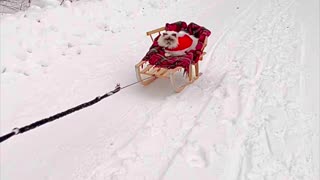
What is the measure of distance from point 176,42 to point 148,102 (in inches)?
32.2

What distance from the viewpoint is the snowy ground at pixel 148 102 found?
3311 millimetres

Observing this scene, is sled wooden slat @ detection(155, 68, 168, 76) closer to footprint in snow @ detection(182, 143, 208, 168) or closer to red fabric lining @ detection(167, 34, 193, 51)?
red fabric lining @ detection(167, 34, 193, 51)

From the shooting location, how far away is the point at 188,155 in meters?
3.40

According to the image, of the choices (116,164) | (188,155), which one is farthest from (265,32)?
(116,164)

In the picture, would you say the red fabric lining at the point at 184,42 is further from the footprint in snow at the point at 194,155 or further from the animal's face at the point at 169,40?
the footprint in snow at the point at 194,155

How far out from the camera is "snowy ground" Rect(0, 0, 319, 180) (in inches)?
130

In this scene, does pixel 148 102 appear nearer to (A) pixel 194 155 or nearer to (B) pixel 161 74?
(B) pixel 161 74

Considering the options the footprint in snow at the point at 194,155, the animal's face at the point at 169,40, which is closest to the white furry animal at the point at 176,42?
the animal's face at the point at 169,40

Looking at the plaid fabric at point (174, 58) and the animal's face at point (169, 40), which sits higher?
the animal's face at point (169, 40)

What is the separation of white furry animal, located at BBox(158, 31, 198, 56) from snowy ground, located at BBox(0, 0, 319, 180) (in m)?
0.45

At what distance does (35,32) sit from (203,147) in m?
3.18

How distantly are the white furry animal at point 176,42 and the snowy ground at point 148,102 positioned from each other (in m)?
0.45

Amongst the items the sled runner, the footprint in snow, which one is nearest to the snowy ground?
the footprint in snow

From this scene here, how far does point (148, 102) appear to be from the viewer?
431 cm
